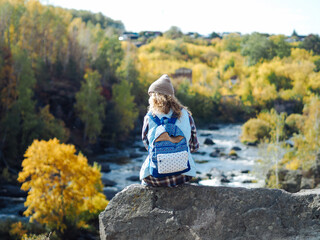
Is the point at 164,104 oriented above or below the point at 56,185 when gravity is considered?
above

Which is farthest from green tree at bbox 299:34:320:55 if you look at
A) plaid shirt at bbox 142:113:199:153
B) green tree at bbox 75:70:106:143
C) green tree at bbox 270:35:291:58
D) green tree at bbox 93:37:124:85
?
plaid shirt at bbox 142:113:199:153

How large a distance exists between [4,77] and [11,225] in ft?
69.8

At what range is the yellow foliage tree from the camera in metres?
21.5

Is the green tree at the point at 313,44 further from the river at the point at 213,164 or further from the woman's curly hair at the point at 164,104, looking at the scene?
the woman's curly hair at the point at 164,104

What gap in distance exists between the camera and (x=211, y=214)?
4.52m

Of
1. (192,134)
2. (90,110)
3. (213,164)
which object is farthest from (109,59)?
(192,134)

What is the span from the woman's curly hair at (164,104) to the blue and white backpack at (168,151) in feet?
0.32

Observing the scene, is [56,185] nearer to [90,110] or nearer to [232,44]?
[90,110]

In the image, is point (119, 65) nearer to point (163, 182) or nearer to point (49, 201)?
point (49, 201)

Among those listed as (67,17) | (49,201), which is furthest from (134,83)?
(49,201)

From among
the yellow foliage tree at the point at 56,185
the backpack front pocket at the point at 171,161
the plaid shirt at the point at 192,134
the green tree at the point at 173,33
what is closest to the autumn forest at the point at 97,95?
the yellow foliage tree at the point at 56,185

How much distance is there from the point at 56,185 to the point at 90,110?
76.0ft

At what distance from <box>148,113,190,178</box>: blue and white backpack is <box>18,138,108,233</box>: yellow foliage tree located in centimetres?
1819

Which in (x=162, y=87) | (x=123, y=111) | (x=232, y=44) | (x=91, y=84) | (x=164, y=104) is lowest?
(x=123, y=111)
